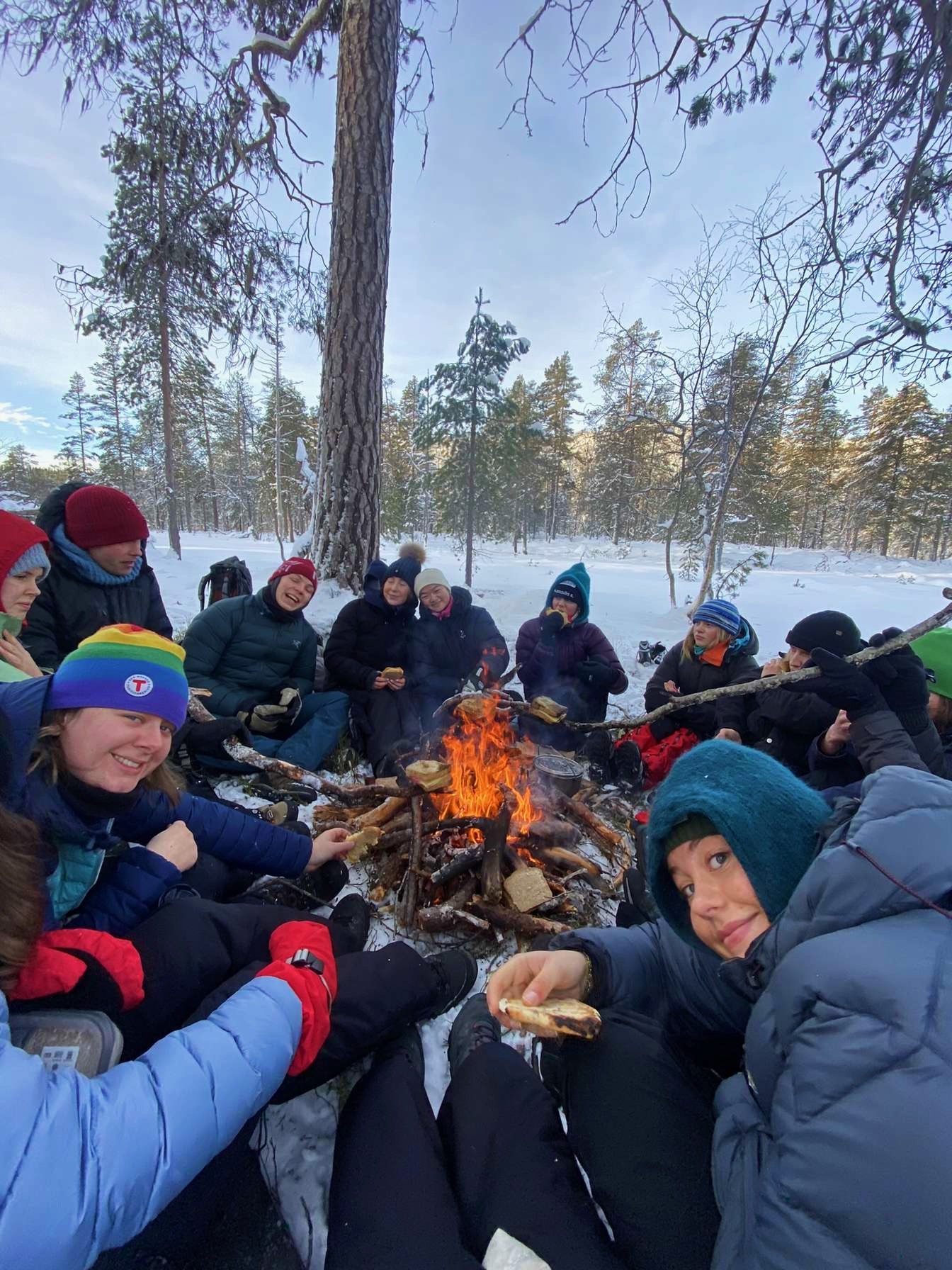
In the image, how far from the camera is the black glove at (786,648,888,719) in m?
2.67

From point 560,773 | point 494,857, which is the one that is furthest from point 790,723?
point 494,857

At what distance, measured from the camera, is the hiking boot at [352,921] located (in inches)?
83.0

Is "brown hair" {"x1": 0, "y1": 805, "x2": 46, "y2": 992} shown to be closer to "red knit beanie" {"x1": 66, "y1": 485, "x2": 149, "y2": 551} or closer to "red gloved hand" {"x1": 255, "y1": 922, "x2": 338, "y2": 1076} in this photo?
"red gloved hand" {"x1": 255, "y1": 922, "x2": 338, "y2": 1076}

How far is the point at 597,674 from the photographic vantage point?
4723 mm

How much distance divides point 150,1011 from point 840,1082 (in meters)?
1.71

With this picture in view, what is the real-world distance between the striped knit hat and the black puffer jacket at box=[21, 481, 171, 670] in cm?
159

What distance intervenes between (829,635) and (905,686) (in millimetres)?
505

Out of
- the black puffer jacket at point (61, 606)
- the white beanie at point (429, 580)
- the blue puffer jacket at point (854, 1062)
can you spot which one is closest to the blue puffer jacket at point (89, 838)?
the black puffer jacket at point (61, 606)

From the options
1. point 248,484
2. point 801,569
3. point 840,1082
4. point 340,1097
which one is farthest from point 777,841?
point 248,484

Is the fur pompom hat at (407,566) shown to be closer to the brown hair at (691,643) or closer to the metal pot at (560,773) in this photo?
the metal pot at (560,773)

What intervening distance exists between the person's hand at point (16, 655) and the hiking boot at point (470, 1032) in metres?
2.44

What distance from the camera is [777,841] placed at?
3.98ft

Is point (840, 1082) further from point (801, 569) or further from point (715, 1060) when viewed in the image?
point (801, 569)

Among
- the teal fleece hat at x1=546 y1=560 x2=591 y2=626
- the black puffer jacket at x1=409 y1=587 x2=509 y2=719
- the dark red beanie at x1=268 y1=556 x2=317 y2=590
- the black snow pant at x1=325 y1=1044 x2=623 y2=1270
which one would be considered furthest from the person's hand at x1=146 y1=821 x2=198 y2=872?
the teal fleece hat at x1=546 y1=560 x2=591 y2=626
